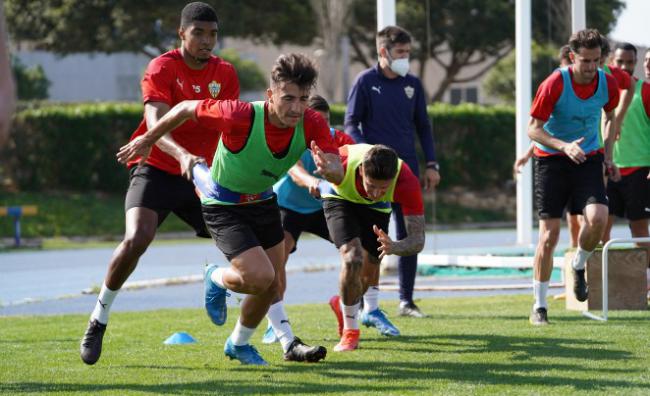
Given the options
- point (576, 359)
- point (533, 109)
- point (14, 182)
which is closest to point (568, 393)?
point (576, 359)

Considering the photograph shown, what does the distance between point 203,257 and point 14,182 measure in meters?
10.5

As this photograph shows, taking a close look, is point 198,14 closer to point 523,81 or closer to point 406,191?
point 406,191

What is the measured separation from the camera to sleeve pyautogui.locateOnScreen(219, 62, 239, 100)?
25.8 ft

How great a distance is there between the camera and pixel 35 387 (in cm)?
670

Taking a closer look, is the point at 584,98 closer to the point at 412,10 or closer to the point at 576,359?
the point at 576,359

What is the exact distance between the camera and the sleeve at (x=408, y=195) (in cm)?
787

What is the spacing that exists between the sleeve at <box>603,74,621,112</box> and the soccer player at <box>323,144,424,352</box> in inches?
83.5

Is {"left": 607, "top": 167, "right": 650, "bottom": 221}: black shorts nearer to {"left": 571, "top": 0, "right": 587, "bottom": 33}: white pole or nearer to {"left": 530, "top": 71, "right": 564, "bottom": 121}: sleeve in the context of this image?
{"left": 530, "top": 71, "right": 564, "bottom": 121}: sleeve

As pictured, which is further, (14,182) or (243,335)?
(14,182)

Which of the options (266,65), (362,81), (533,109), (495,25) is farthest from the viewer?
(266,65)

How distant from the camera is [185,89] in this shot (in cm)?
775


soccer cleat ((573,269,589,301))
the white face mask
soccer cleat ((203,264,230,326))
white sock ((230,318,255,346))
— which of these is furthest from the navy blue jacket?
white sock ((230,318,255,346))

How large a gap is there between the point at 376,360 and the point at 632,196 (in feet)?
14.2

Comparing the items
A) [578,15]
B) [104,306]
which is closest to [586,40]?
[104,306]
